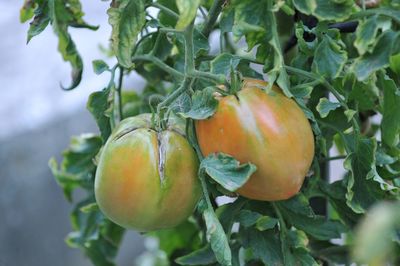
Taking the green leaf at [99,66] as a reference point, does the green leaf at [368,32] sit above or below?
above

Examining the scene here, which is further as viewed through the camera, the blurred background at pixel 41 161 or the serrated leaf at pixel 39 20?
the blurred background at pixel 41 161

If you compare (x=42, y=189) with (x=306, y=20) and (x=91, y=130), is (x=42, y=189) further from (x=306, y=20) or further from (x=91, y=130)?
(x=306, y=20)

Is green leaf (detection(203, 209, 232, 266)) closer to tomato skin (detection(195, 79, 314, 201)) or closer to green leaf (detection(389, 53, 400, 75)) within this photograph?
tomato skin (detection(195, 79, 314, 201))

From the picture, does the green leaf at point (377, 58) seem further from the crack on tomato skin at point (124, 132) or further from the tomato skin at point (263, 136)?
the crack on tomato skin at point (124, 132)

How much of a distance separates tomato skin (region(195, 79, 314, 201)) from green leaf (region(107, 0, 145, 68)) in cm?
8

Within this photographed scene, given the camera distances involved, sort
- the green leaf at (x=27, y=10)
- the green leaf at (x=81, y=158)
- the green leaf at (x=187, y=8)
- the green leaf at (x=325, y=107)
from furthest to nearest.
→ the green leaf at (x=81, y=158), the green leaf at (x=27, y=10), the green leaf at (x=325, y=107), the green leaf at (x=187, y=8)

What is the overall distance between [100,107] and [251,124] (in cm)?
19

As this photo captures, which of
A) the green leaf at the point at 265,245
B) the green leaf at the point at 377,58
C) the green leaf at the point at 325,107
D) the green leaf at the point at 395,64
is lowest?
the green leaf at the point at 265,245

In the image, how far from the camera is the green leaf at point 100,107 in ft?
1.92

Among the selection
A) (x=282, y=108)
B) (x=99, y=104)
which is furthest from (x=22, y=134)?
(x=282, y=108)

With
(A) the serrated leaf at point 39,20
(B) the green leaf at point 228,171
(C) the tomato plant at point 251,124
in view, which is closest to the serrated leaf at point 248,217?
(C) the tomato plant at point 251,124

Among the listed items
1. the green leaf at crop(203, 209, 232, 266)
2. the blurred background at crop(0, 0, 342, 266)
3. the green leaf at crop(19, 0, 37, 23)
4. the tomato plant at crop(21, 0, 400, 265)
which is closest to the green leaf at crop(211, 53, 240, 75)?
the tomato plant at crop(21, 0, 400, 265)

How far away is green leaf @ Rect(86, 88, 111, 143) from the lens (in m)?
0.59

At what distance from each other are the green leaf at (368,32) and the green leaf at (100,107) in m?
0.24
